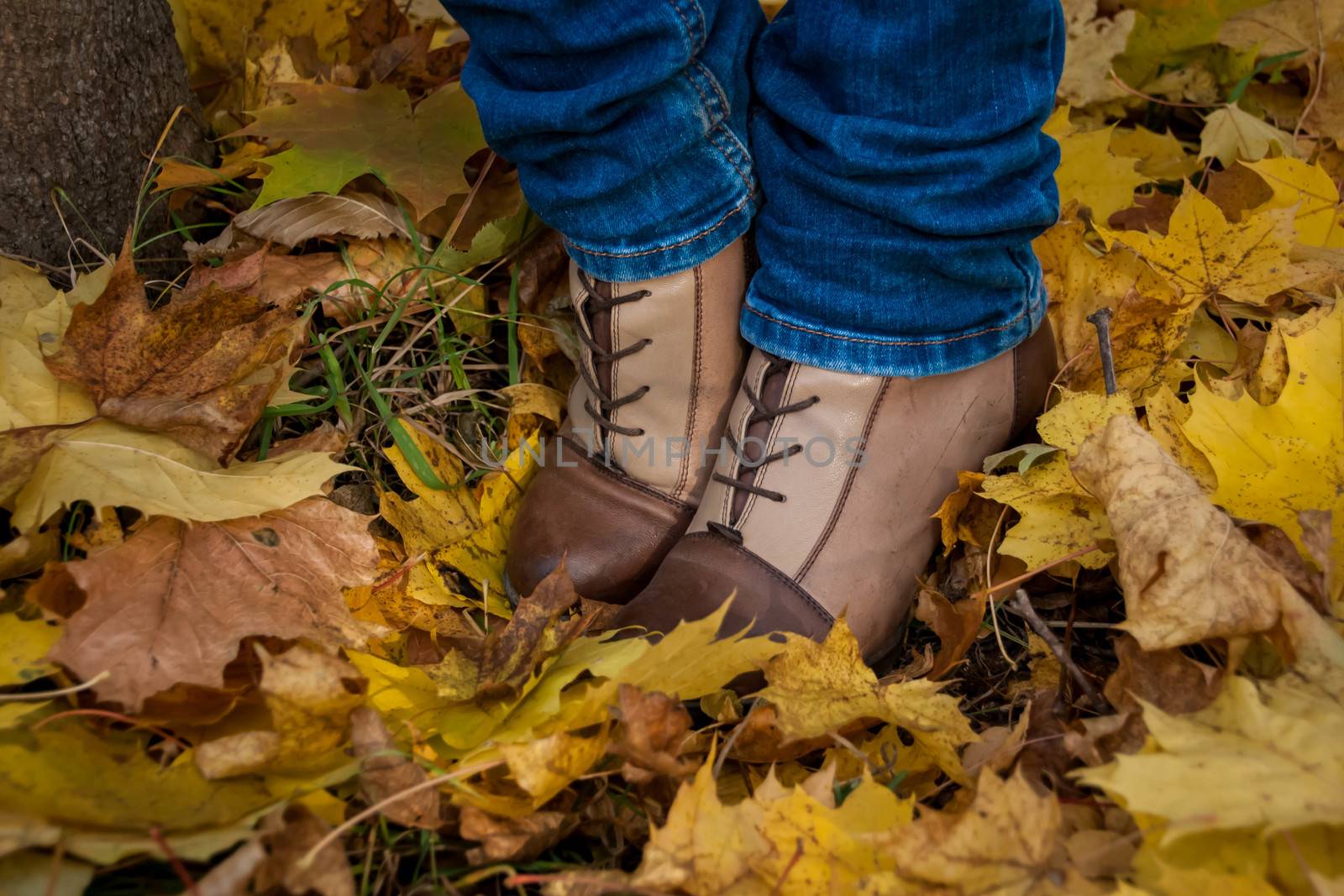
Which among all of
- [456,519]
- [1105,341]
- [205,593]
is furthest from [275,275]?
[1105,341]

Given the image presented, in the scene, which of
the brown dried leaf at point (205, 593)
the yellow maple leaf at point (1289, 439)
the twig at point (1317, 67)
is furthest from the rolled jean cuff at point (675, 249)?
the twig at point (1317, 67)

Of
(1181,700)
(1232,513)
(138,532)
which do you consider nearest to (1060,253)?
(1232,513)

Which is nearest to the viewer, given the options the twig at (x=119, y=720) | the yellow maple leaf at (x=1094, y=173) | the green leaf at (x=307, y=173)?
the twig at (x=119, y=720)

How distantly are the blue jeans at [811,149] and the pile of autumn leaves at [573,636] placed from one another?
19 cm

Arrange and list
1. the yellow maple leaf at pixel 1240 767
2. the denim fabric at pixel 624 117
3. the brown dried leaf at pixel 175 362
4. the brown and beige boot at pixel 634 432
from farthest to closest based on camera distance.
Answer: the brown and beige boot at pixel 634 432, the brown dried leaf at pixel 175 362, the denim fabric at pixel 624 117, the yellow maple leaf at pixel 1240 767

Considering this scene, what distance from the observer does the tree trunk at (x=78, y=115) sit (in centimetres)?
105

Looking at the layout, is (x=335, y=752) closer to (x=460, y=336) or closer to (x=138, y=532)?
(x=138, y=532)

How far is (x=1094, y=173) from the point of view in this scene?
4.37 ft

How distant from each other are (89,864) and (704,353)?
0.69m

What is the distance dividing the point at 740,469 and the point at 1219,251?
0.61 m

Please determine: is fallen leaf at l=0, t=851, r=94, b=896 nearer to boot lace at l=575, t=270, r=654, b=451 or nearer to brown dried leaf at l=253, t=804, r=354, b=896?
brown dried leaf at l=253, t=804, r=354, b=896

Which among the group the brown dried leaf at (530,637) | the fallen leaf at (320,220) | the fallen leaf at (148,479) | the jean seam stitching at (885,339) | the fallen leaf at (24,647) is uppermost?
the jean seam stitching at (885,339)

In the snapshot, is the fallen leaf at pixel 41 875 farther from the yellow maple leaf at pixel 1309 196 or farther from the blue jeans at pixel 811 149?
the yellow maple leaf at pixel 1309 196

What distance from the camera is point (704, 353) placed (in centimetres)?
106
